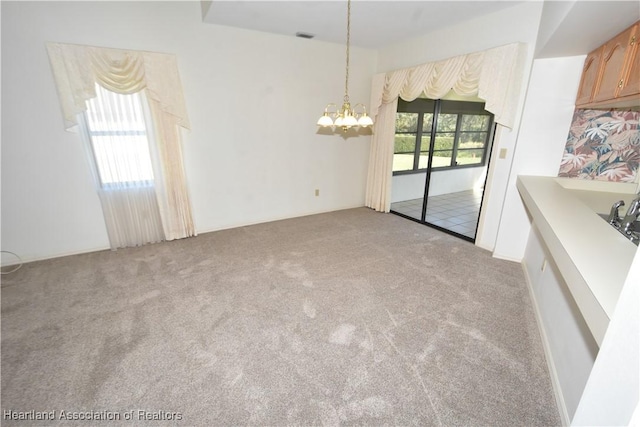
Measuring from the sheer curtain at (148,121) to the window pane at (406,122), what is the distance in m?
3.35

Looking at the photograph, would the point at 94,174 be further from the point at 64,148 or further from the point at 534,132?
the point at 534,132

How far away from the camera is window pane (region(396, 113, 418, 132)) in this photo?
4930mm

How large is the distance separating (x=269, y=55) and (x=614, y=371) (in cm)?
441

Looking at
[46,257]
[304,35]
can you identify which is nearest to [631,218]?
[304,35]

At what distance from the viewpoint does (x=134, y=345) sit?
6.98 ft

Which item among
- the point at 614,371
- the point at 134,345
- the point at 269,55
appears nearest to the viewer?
the point at 614,371

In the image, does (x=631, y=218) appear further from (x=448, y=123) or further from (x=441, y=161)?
(x=441, y=161)

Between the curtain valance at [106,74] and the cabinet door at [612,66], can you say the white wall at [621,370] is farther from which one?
the curtain valance at [106,74]

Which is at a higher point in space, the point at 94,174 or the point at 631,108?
the point at 631,108

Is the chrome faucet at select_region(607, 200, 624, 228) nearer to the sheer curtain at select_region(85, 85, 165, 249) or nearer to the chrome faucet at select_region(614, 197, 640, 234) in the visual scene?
the chrome faucet at select_region(614, 197, 640, 234)

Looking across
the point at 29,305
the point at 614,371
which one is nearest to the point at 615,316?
the point at 614,371

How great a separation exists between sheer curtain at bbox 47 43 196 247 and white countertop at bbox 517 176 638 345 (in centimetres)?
381

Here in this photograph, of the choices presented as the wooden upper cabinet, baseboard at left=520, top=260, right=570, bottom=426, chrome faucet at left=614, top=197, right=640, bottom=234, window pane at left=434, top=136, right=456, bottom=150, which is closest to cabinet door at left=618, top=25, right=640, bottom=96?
the wooden upper cabinet

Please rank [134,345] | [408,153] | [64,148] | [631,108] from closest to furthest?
[134,345]
[631,108]
[64,148]
[408,153]
